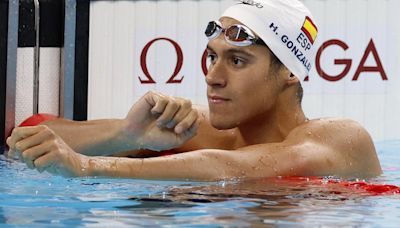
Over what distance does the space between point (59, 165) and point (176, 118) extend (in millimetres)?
541

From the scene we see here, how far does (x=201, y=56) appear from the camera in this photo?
609cm

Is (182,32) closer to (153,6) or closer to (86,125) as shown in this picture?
(153,6)

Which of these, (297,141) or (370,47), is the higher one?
(370,47)

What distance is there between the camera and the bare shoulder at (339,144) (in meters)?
3.18

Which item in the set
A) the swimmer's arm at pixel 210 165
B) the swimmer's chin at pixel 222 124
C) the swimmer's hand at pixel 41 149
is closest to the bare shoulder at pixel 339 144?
the swimmer's arm at pixel 210 165

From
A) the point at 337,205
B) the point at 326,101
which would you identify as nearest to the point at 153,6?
the point at 326,101

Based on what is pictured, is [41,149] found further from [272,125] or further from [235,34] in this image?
[272,125]

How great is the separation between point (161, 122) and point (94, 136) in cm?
63

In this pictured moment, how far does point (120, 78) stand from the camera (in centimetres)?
623

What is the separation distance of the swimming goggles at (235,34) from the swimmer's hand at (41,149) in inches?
39.5

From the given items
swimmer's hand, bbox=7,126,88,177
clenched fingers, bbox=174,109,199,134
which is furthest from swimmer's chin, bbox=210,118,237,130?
swimmer's hand, bbox=7,126,88,177

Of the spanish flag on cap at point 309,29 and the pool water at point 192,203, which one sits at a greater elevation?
the spanish flag on cap at point 309,29

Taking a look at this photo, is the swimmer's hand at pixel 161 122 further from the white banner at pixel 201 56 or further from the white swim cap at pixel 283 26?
the white banner at pixel 201 56

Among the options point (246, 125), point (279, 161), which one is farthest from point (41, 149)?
point (246, 125)
